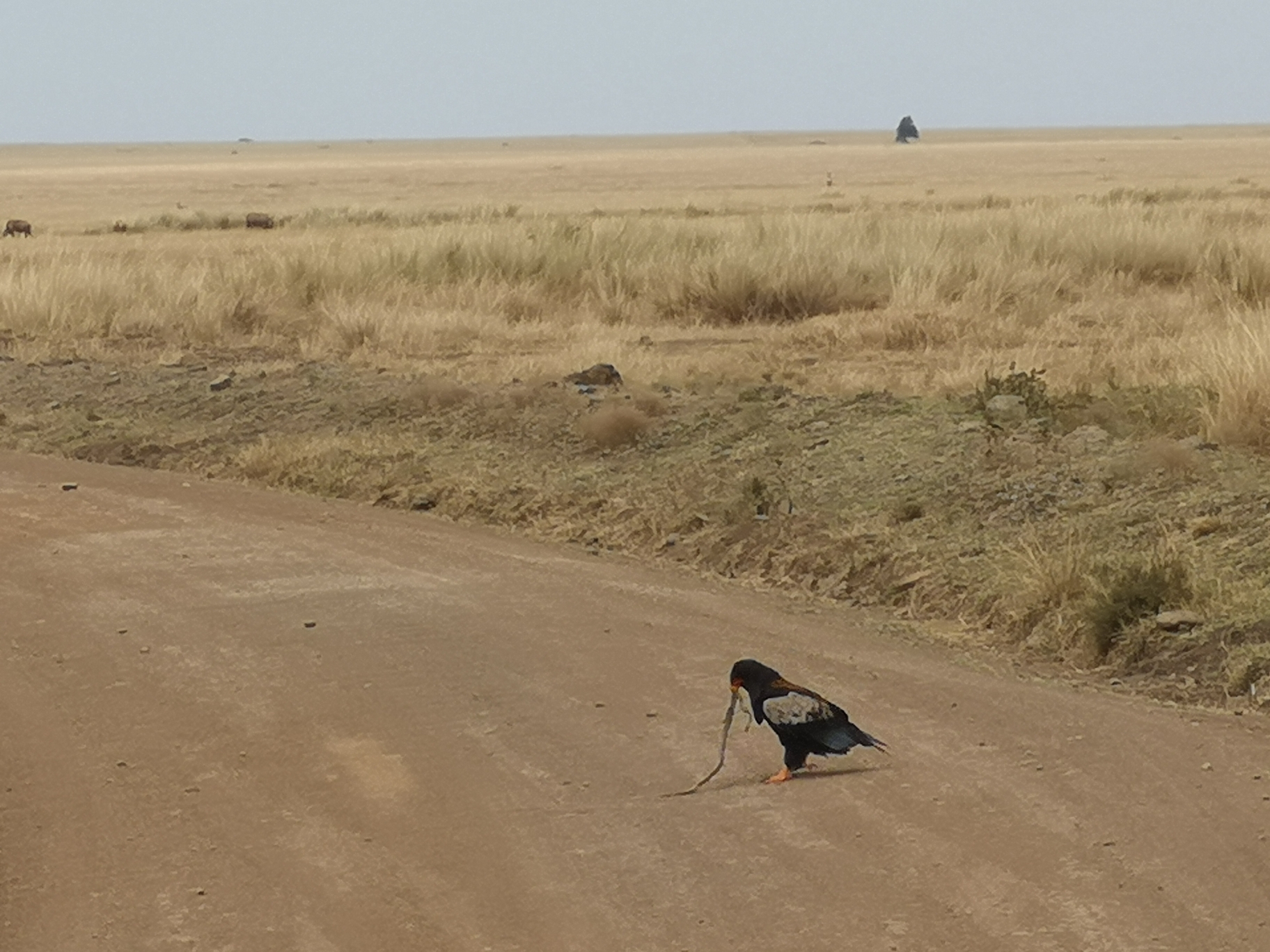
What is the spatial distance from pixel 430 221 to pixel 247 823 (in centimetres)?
3704

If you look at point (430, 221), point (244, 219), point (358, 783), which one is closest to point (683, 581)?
point (358, 783)

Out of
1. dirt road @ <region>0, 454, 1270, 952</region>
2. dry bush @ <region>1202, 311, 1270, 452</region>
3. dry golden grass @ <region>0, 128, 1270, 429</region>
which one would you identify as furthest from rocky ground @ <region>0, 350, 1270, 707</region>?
dry golden grass @ <region>0, 128, 1270, 429</region>

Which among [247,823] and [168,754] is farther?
[168,754]

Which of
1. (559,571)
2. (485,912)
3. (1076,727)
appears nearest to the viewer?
(485,912)

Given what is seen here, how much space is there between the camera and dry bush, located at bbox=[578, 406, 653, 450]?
→ 44.8ft

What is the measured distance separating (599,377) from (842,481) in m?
4.05

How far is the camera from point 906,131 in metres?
179

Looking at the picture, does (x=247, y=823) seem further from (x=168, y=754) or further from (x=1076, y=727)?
(x=1076, y=727)

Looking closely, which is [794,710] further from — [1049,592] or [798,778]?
[1049,592]

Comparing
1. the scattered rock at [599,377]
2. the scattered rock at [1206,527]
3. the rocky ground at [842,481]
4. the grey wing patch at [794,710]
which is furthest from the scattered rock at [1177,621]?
the scattered rock at [599,377]

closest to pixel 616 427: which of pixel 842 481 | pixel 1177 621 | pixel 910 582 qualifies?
pixel 842 481

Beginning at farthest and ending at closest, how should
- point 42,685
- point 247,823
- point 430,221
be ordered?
point 430,221 → point 42,685 → point 247,823

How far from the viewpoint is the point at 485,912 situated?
218 inches

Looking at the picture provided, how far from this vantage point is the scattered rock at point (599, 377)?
15.7 metres
